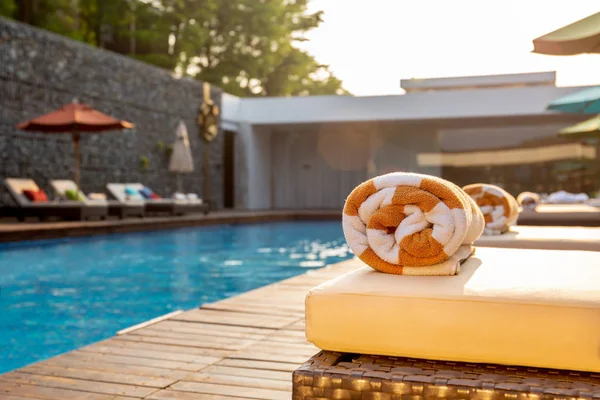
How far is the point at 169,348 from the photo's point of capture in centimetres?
274

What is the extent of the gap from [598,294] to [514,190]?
57.8ft

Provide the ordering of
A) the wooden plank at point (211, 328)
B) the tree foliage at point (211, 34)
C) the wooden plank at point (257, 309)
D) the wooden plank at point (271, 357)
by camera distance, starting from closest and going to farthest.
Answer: the wooden plank at point (271, 357)
the wooden plank at point (211, 328)
the wooden plank at point (257, 309)
the tree foliage at point (211, 34)

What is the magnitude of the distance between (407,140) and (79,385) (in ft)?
58.6

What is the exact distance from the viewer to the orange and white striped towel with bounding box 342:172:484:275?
1746 mm

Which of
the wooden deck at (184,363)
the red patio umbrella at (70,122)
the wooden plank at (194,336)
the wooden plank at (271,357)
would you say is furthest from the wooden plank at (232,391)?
the red patio umbrella at (70,122)

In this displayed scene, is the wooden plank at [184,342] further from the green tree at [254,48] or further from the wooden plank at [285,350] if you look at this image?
the green tree at [254,48]

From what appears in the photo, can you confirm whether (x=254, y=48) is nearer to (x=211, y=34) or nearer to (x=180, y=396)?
(x=211, y=34)

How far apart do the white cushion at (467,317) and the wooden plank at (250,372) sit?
651 mm

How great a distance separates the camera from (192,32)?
23281 mm

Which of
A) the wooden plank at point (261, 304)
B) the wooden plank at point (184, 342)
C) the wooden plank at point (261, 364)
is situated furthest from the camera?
the wooden plank at point (261, 304)

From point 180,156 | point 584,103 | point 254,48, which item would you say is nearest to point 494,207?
point 584,103

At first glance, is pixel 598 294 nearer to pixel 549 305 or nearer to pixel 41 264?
pixel 549 305

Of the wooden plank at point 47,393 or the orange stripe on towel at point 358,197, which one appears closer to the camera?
the orange stripe on towel at point 358,197

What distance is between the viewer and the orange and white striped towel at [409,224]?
175 centimetres
